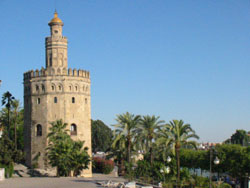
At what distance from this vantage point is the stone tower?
5208cm

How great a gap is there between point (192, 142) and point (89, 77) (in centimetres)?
2496

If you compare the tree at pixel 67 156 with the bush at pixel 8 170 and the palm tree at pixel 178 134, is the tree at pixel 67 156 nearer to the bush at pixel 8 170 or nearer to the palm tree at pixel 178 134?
the bush at pixel 8 170

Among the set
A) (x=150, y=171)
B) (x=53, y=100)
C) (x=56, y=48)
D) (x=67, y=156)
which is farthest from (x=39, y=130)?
(x=150, y=171)

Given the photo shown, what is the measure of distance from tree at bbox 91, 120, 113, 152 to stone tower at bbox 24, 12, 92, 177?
41.6 meters

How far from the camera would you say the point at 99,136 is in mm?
96188

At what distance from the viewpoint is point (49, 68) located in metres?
52.8

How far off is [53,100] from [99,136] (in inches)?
1774

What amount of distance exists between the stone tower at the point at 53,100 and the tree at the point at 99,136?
1636 inches

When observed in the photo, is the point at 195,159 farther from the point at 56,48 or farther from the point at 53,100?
the point at 56,48

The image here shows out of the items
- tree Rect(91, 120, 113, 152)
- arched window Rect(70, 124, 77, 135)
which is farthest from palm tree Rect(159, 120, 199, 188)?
tree Rect(91, 120, 113, 152)

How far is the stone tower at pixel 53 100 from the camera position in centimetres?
5208

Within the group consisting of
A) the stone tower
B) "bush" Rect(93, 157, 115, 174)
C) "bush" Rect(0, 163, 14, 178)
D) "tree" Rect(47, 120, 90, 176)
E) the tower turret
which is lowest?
"bush" Rect(93, 157, 115, 174)

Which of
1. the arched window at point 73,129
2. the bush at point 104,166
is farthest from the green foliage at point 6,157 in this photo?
the bush at point 104,166

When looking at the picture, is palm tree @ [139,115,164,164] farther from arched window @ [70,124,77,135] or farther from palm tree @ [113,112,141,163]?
arched window @ [70,124,77,135]
